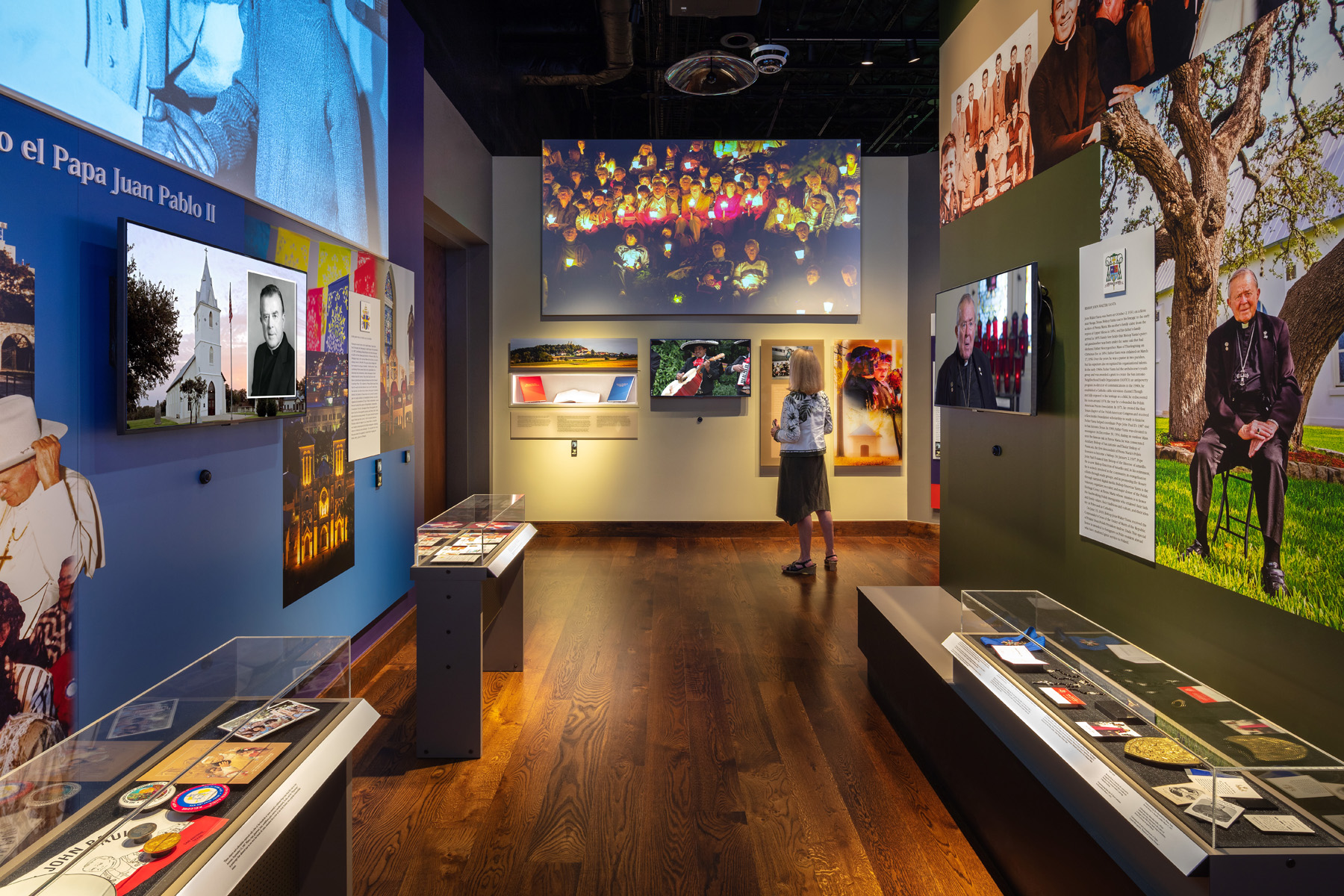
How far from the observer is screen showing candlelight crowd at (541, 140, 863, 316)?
764 cm

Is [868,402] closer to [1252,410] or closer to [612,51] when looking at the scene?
[612,51]

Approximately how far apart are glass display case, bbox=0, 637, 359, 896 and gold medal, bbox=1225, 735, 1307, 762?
192 cm

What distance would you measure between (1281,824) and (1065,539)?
62.8 inches

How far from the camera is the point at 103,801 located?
133 centimetres

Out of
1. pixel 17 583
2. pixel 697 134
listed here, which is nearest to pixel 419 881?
pixel 17 583

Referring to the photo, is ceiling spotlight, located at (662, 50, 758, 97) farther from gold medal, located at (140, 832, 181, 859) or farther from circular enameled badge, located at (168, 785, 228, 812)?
gold medal, located at (140, 832, 181, 859)

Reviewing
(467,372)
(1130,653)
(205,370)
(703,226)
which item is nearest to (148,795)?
(205,370)

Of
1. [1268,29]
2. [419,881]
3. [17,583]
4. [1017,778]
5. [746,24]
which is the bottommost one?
[419,881]

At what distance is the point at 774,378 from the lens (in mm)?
7750

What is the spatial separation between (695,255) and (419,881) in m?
6.40

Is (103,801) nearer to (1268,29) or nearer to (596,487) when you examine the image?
(1268,29)

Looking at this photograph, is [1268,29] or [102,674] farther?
[102,674]

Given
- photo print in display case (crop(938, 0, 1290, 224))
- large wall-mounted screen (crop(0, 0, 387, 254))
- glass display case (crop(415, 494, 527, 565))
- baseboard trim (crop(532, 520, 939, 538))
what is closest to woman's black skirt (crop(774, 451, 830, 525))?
baseboard trim (crop(532, 520, 939, 538))

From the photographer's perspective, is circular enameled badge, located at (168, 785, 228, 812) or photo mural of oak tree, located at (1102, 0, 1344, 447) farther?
photo mural of oak tree, located at (1102, 0, 1344, 447)
